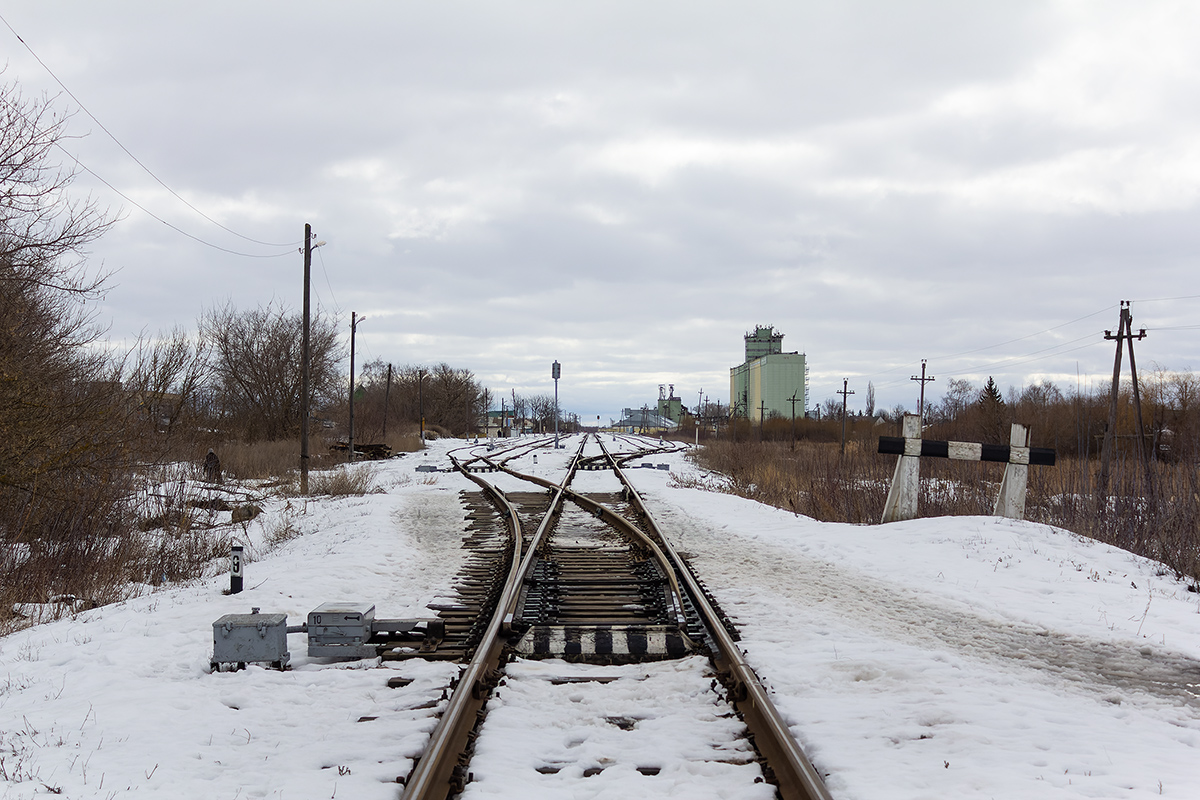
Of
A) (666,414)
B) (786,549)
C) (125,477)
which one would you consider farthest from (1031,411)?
(666,414)

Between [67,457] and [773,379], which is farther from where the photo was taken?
[773,379]

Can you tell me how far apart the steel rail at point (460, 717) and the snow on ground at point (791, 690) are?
0.16 meters

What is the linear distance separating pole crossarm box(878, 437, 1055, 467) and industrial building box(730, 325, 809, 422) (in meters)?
88.3

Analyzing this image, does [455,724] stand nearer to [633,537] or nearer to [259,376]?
[633,537]

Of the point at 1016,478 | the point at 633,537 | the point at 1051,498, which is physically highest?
the point at 1016,478

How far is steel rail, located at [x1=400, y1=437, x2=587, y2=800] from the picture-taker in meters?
3.38

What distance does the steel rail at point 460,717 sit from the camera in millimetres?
3381

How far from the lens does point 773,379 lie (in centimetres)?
10669

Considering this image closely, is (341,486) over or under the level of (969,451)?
under

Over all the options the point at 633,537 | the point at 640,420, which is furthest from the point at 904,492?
the point at 640,420

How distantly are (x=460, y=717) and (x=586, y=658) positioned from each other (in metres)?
1.58

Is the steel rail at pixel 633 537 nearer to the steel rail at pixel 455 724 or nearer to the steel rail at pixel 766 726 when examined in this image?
the steel rail at pixel 766 726

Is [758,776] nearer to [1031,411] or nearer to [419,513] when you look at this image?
[419,513]

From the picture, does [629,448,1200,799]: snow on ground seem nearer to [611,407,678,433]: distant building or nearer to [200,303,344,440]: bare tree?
[200,303,344,440]: bare tree
